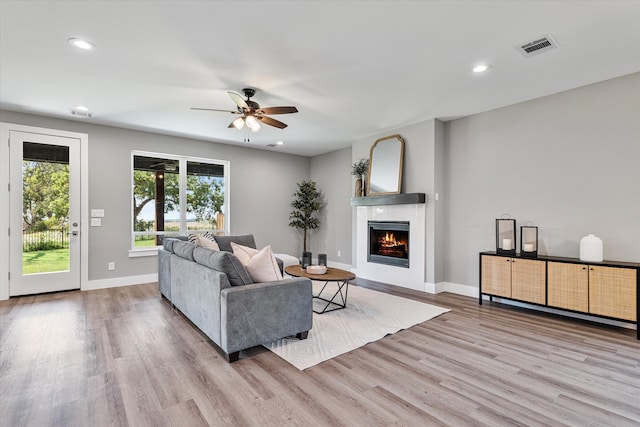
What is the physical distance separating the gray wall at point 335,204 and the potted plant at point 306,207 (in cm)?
20

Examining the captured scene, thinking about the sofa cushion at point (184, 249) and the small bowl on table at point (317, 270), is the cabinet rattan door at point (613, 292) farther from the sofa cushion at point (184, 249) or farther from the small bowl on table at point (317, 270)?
the sofa cushion at point (184, 249)

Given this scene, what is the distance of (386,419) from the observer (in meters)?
1.87

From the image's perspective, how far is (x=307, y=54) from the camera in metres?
2.94

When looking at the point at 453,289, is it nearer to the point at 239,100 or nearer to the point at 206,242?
the point at 206,242

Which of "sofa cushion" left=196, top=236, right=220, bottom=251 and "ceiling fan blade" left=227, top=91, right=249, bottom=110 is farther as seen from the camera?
"sofa cushion" left=196, top=236, right=220, bottom=251

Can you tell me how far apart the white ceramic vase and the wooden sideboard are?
0.08m

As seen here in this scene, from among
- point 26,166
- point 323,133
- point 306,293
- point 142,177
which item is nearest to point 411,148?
point 323,133

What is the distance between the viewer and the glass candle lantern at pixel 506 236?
4148 millimetres

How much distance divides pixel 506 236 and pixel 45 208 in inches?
264

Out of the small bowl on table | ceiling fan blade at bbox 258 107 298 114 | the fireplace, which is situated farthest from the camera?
the fireplace

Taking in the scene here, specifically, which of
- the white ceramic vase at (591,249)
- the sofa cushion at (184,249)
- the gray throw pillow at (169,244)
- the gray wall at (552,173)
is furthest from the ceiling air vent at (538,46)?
the gray throw pillow at (169,244)

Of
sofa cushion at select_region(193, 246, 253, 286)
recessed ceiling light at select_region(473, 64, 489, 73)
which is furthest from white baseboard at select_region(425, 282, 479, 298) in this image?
sofa cushion at select_region(193, 246, 253, 286)

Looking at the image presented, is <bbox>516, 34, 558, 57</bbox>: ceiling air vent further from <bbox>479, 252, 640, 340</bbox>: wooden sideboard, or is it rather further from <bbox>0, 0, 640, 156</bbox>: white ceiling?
<bbox>479, 252, 640, 340</bbox>: wooden sideboard

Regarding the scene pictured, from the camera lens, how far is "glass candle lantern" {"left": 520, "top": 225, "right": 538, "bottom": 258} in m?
3.91
